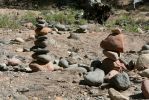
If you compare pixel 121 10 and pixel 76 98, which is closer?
pixel 76 98

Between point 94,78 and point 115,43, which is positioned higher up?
point 115,43

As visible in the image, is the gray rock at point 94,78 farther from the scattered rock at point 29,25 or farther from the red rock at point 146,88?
the scattered rock at point 29,25

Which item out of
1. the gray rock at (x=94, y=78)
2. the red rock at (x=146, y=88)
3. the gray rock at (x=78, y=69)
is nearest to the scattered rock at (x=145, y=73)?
the gray rock at (x=94, y=78)

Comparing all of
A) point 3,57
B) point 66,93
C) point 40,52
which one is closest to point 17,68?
point 40,52

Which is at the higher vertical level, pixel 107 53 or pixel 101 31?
pixel 107 53

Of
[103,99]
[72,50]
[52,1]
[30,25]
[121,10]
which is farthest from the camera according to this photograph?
[52,1]

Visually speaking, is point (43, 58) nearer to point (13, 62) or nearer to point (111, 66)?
point (13, 62)

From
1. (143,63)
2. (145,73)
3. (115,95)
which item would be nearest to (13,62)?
(143,63)

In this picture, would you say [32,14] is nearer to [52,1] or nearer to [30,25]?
[30,25]

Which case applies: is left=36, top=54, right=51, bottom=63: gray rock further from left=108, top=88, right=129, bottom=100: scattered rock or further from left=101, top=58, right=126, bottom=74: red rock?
left=108, top=88, right=129, bottom=100: scattered rock

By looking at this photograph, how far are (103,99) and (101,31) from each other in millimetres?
5807

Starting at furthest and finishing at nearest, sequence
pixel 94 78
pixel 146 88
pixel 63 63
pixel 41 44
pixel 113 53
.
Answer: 1. pixel 63 63
2. pixel 41 44
3. pixel 113 53
4. pixel 94 78
5. pixel 146 88

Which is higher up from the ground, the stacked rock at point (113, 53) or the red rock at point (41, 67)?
the stacked rock at point (113, 53)

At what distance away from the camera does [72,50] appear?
873cm
